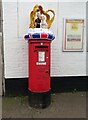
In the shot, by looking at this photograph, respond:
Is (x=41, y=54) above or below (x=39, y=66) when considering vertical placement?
above

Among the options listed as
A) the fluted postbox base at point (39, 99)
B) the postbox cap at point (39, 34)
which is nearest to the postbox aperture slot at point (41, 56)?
the postbox cap at point (39, 34)

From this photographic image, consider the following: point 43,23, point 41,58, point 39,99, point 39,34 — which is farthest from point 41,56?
point 39,99

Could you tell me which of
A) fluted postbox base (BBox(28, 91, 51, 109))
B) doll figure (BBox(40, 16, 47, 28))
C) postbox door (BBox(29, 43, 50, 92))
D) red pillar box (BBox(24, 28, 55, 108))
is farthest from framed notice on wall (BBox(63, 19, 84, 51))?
fluted postbox base (BBox(28, 91, 51, 109))

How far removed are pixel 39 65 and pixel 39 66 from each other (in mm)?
22

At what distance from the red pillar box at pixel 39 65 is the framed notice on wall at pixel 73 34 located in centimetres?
97

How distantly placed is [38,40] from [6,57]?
1240 millimetres

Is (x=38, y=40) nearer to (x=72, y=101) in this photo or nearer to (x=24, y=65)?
(x=24, y=65)

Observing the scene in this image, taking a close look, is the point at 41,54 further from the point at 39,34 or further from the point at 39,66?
the point at 39,34

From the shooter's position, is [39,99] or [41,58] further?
[39,99]

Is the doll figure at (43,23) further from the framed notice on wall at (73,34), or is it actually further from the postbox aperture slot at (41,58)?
the framed notice on wall at (73,34)

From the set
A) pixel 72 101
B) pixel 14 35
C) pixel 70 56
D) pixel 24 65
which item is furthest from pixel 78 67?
pixel 14 35

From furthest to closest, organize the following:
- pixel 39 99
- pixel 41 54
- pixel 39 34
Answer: pixel 39 99 < pixel 41 54 < pixel 39 34

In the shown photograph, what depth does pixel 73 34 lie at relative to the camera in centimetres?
661

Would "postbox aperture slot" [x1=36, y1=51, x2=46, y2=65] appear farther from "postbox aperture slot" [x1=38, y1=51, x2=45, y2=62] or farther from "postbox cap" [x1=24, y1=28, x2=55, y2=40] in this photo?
"postbox cap" [x1=24, y1=28, x2=55, y2=40]
